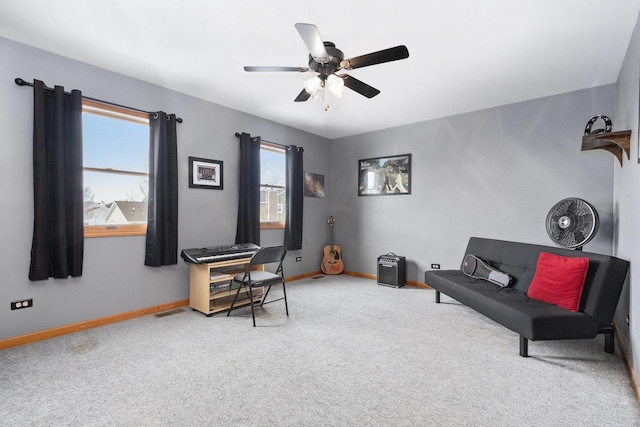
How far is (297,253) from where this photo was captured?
17.4ft

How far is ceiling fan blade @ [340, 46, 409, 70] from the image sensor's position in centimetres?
203

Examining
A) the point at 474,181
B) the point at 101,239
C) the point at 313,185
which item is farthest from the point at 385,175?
the point at 101,239

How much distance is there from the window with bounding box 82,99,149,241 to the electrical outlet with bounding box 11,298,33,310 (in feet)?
2.28

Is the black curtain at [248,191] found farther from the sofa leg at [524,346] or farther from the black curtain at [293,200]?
the sofa leg at [524,346]

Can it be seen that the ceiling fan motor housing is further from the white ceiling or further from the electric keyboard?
the electric keyboard

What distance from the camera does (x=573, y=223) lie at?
297cm

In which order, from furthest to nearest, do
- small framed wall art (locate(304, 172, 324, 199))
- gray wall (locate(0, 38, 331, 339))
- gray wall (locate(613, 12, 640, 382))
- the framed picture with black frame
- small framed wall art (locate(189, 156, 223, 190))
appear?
1. small framed wall art (locate(304, 172, 324, 199))
2. the framed picture with black frame
3. small framed wall art (locate(189, 156, 223, 190))
4. gray wall (locate(0, 38, 331, 339))
5. gray wall (locate(613, 12, 640, 382))

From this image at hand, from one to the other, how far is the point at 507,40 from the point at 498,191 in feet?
6.95

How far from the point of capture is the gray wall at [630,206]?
2137 mm

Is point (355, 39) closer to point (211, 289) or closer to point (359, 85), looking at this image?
point (359, 85)

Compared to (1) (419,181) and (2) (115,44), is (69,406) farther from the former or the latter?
(1) (419,181)

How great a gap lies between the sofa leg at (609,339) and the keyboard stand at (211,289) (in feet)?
10.8

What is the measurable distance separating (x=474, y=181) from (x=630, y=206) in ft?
6.72

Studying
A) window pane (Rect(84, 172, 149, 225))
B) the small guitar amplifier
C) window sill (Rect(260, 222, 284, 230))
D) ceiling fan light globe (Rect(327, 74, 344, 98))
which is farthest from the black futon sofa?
window pane (Rect(84, 172, 149, 225))
